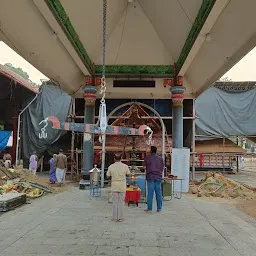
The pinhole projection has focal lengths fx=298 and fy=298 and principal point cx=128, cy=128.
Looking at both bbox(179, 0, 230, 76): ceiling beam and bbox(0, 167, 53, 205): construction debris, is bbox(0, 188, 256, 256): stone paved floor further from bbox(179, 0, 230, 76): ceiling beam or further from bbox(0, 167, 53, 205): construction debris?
bbox(179, 0, 230, 76): ceiling beam

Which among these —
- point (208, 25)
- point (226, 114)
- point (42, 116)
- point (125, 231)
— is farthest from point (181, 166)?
point (42, 116)

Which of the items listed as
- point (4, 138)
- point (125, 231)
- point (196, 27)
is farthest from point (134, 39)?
point (4, 138)

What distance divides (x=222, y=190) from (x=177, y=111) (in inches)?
131

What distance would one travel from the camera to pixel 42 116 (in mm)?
17203

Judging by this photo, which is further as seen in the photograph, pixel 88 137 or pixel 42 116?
pixel 42 116

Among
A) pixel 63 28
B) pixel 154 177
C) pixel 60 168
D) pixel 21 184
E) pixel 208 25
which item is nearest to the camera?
pixel 154 177

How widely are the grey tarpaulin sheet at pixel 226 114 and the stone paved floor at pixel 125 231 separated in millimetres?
10383

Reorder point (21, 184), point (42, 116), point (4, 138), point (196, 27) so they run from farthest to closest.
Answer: point (42, 116), point (4, 138), point (21, 184), point (196, 27)

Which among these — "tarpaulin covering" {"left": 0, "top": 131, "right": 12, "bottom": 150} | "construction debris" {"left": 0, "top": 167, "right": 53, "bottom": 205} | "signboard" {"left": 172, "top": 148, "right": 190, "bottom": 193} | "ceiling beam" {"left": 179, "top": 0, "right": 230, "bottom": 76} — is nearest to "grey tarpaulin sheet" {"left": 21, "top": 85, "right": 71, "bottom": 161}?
"tarpaulin covering" {"left": 0, "top": 131, "right": 12, "bottom": 150}

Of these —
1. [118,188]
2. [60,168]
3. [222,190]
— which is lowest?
[222,190]

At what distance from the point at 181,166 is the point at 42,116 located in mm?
9736

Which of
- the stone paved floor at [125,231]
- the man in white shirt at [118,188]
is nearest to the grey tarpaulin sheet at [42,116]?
the stone paved floor at [125,231]

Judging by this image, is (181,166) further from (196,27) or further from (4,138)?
(4,138)

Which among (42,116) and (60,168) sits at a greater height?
(42,116)
